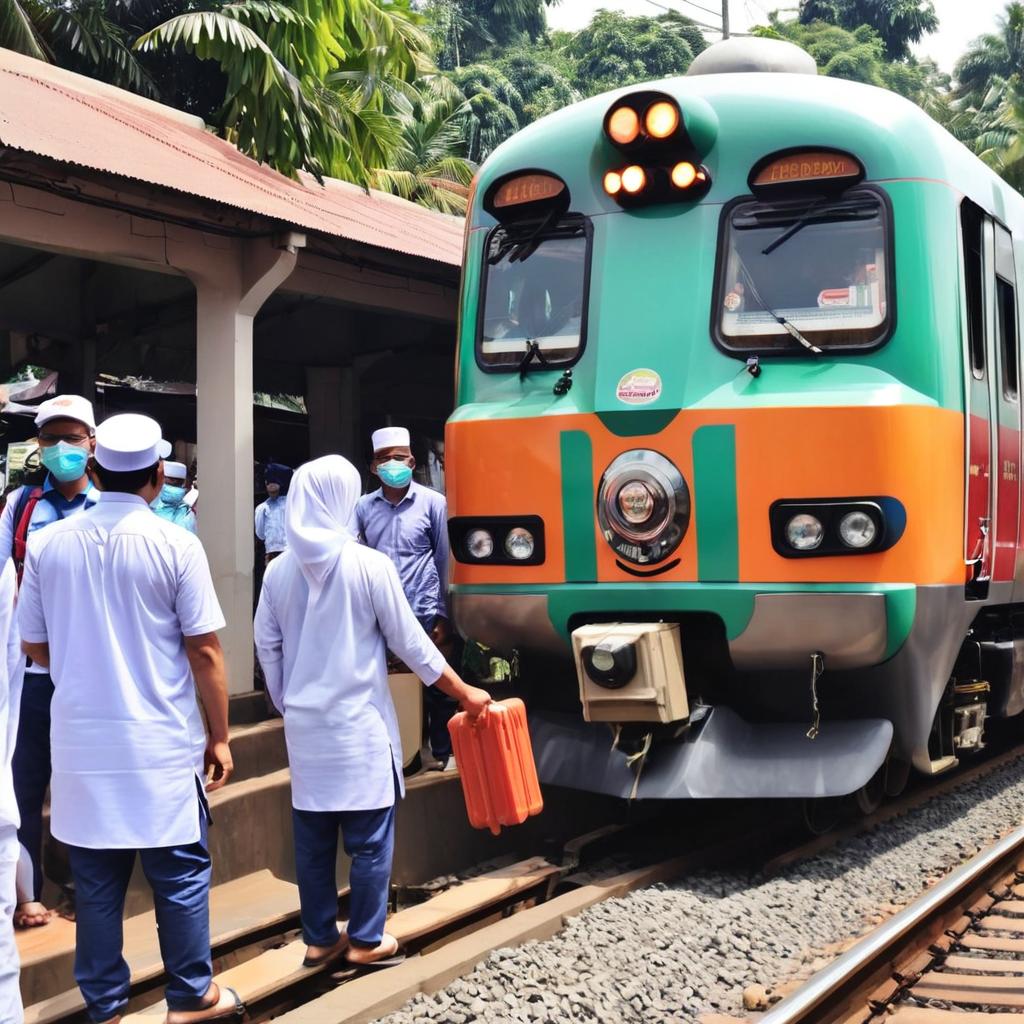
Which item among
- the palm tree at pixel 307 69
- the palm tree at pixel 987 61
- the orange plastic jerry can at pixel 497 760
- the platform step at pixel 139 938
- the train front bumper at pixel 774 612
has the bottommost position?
the platform step at pixel 139 938

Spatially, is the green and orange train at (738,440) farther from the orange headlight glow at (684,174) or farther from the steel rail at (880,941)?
the steel rail at (880,941)

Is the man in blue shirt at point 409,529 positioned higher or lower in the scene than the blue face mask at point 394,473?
lower

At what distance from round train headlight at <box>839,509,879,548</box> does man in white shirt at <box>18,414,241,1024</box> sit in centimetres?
251

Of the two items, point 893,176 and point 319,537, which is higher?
point 893,176

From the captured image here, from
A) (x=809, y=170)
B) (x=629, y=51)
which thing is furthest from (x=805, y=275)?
(x=629, y=51)

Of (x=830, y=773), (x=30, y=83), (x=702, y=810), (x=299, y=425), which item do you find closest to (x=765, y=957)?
(x=830, y=773)

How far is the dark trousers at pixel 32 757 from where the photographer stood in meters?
4.84

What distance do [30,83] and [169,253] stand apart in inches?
75.8

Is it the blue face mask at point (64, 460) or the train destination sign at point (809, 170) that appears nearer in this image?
the blue face mask at point (64, 460)

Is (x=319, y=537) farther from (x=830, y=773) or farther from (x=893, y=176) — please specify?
(x=893, y=176)

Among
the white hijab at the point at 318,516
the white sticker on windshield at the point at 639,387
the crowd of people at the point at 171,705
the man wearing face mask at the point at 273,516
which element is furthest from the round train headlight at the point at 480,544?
the man wearing face mask at the point at 273,516

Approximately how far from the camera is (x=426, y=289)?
31.8ft

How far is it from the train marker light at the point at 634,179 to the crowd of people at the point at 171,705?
2151 millimetres

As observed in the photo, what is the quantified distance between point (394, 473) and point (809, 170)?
2.42 m
